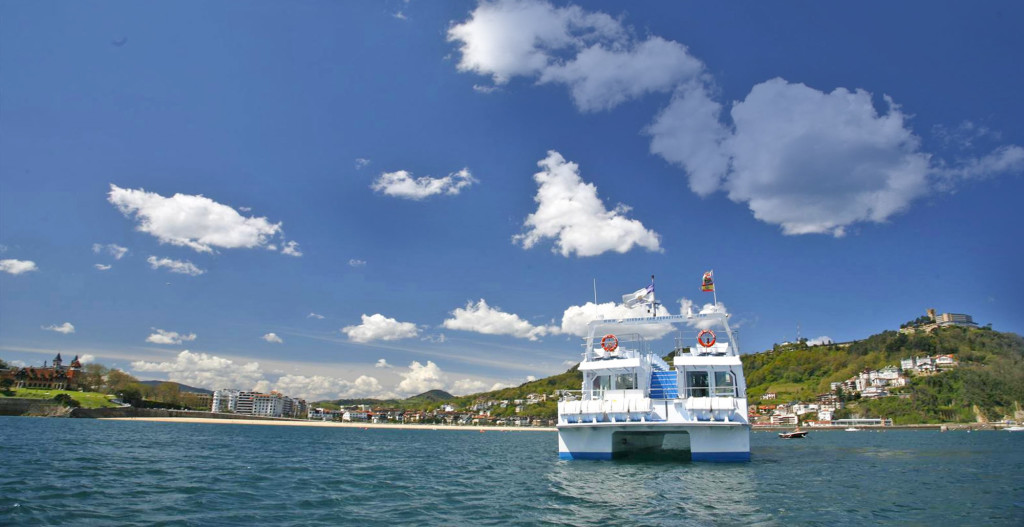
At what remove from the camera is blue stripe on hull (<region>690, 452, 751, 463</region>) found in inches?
1123

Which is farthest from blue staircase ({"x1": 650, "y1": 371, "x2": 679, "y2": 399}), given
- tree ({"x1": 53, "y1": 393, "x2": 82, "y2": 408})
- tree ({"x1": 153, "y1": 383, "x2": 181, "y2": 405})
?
tree ({"x1": 153, "y1": 383, "x2": 181, "y2": 405})

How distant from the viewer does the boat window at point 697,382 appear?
105 feet

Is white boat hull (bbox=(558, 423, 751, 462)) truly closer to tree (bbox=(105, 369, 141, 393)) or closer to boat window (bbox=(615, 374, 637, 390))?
boat window (bbox=(615, 374, 637, 390))

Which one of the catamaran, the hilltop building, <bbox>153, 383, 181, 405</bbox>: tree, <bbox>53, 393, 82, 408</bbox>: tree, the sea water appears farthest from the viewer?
<bbox>153, 383, 181, 405</bbox>: tree

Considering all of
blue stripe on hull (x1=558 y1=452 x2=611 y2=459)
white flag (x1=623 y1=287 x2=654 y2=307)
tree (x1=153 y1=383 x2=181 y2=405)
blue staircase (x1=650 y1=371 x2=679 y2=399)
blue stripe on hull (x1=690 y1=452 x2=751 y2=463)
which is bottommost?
tree (x1=153 y1=383 x2=181 y2=405)

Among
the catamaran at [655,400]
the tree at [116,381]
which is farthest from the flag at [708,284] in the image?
the tree at [116,381]

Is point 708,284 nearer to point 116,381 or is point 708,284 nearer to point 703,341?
point 703,341

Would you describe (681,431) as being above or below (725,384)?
below

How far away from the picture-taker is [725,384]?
31.5 meters

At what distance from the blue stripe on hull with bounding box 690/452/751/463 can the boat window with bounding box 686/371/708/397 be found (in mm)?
3912

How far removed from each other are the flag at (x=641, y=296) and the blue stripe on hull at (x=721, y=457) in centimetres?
948

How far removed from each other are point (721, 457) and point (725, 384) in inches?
177

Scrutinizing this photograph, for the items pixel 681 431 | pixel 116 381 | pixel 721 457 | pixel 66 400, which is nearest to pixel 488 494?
pixel 681 431

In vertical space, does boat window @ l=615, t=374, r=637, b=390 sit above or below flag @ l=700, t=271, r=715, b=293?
below
